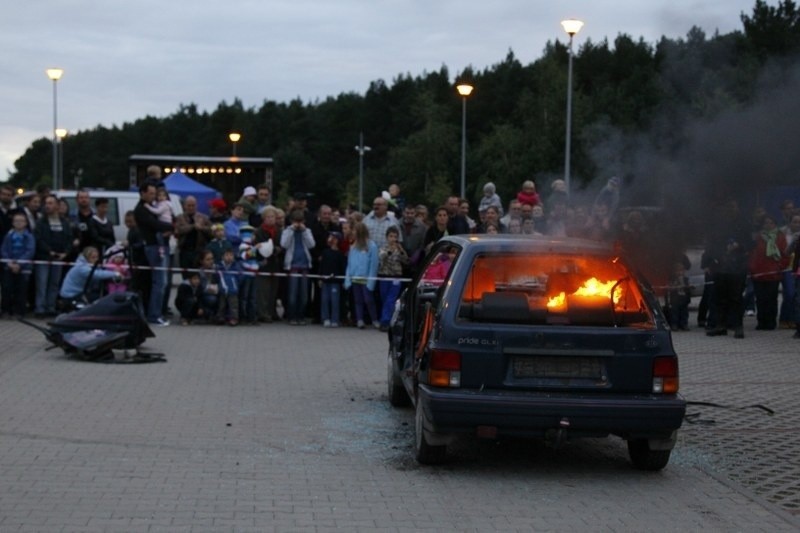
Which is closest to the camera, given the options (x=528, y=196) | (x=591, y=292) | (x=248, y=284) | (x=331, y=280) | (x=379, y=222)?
(x=591, y=292)

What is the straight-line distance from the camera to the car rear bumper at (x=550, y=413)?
25.7 feet

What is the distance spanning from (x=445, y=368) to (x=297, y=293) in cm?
1157

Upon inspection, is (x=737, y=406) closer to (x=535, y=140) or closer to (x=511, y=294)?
(x=511, y=294)

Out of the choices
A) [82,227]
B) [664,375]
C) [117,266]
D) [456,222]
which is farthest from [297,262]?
[664,375]

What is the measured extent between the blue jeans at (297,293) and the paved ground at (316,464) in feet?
18.6

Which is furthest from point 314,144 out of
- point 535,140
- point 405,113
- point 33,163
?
point 535,140

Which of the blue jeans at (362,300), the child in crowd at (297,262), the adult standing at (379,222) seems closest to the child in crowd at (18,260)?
the child in crowd at (297,262)

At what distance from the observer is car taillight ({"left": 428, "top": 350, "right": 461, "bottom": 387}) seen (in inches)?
315

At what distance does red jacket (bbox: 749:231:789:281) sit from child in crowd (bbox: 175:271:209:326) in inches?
356

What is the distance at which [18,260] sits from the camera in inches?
734

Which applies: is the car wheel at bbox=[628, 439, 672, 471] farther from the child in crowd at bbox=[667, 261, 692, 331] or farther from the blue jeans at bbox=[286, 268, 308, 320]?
the blue jeans at bbox=[286, 268, 308, 320]

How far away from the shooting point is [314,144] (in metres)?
135

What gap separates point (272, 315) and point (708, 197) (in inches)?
365

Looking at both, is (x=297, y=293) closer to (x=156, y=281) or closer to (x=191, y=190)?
(x=156, y=281)
